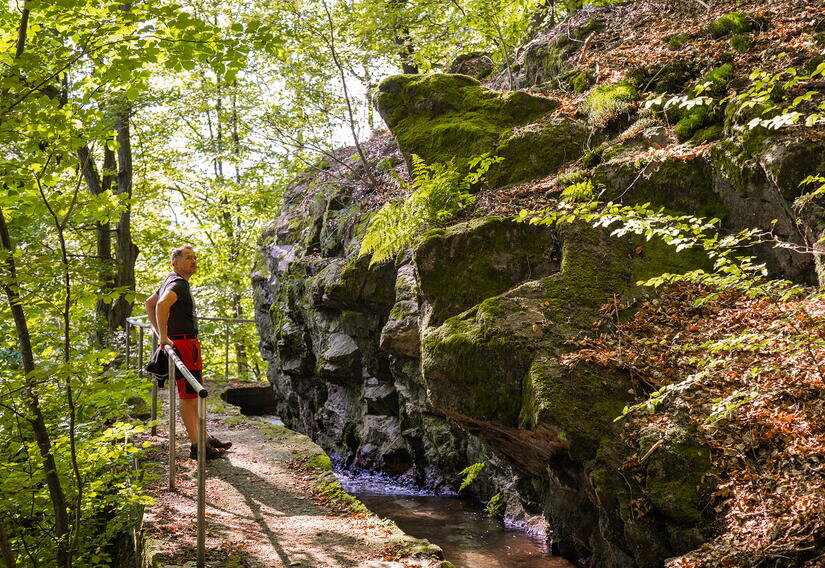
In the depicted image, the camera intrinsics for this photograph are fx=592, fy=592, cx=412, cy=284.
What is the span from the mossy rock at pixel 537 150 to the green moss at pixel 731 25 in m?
2.00

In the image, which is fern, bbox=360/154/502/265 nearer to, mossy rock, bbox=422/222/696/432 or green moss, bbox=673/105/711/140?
mossy rock, bbox=422/222/696/432

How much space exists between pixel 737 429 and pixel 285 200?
1263 cm

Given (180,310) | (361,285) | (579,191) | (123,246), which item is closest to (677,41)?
(579,191)

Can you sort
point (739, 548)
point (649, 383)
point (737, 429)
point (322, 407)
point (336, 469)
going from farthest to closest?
point (322, 407), point (336, 469), point (649, 383), point (737, 429), point (739, 548)

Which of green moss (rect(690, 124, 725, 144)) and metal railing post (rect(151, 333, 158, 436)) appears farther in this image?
metal railing post (rect(151, 333, 158, 436))

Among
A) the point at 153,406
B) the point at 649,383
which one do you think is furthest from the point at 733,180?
the point at 153,406

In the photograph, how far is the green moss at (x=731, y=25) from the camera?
7.25 metres

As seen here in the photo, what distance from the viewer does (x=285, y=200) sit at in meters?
15.2

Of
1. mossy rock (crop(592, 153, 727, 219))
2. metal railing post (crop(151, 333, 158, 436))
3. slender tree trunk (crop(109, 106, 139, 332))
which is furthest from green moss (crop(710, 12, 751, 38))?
slender tree trunk (crop(109, 106, 139, 332))

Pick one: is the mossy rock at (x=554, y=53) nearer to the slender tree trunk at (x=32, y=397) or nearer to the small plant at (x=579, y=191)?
the small plant at (x=579, y=191)

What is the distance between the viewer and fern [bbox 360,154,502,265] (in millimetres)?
7285

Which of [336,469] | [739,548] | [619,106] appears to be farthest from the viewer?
[336,469]

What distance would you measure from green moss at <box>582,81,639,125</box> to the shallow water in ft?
16.7

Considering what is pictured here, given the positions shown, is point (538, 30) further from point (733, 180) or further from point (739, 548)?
point (739, 548)
